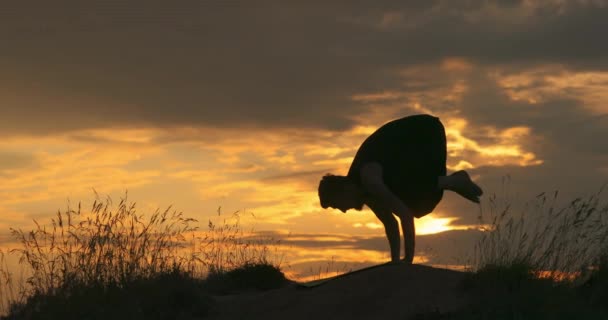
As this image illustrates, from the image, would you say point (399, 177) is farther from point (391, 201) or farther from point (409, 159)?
point (391, 201)

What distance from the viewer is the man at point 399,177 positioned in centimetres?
1113

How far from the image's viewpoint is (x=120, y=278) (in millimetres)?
11406

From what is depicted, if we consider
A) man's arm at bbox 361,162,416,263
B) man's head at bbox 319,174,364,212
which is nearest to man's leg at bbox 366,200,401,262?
man's head at bbox 319,174,364,212

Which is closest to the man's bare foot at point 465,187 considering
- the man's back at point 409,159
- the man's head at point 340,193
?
the man's back at point 409,159

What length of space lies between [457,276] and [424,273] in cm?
42

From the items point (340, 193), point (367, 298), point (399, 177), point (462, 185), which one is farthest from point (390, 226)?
point (367, 298)

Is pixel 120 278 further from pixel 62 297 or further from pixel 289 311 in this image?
pixel 289 311

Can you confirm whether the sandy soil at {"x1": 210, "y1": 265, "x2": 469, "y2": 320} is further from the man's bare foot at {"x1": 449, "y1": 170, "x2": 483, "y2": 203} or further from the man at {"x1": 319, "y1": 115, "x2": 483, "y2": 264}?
the man's bare foot at {"x1": 449, "y1": 170, "x2": 483, "y2": 203}

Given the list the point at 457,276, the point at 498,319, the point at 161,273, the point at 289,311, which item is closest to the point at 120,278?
the point at 161,273

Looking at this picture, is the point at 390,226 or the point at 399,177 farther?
the point at 390,226

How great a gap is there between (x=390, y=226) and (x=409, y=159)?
0.98 m

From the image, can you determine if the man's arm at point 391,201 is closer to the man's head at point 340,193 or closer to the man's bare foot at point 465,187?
the man's head at point 340,193

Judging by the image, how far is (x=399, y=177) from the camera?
36.8 feet

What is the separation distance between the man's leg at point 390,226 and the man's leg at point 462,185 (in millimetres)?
809
